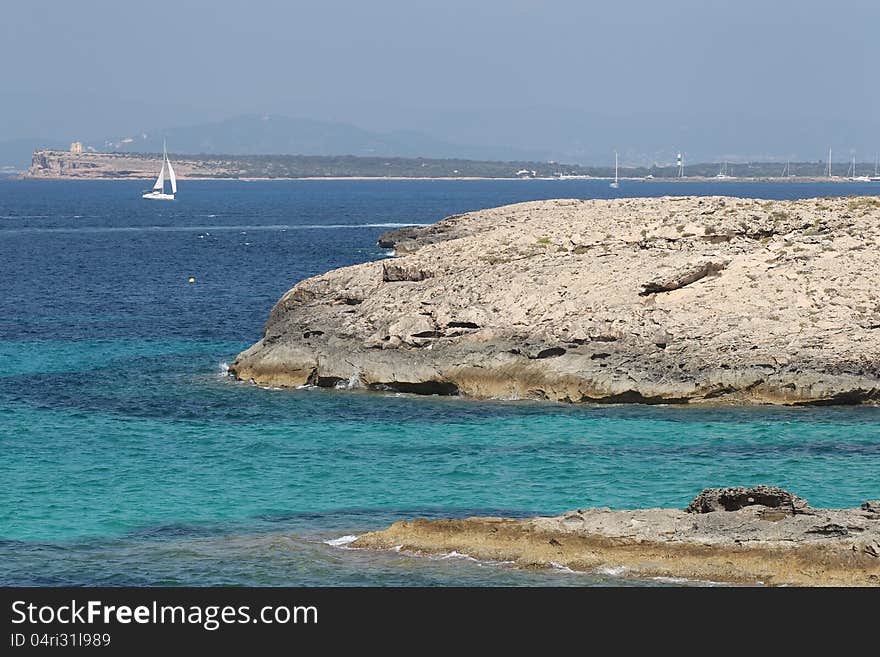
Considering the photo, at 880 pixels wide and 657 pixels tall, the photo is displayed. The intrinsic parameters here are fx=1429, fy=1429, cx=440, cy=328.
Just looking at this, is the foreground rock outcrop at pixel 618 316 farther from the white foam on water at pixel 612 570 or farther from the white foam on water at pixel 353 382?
the white foam on water at pixel 612 570

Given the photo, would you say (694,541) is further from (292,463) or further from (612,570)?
(292,463)

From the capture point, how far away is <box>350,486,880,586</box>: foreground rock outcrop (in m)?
22.4

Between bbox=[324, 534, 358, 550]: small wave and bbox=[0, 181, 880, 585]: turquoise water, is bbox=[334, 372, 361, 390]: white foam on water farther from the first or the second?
bbox=[324, 534, 358, 550]: small wave

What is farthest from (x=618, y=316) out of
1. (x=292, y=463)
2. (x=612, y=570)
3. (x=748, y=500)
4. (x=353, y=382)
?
(x=612, y=570)

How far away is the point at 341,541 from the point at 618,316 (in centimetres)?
1841

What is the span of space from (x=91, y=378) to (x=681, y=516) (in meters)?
26.3

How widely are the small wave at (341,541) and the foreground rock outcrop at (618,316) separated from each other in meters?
15.5

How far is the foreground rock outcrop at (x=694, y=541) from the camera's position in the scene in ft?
73.6

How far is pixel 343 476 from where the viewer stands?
106ft

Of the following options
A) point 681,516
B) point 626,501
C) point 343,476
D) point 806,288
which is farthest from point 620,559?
point 806,288

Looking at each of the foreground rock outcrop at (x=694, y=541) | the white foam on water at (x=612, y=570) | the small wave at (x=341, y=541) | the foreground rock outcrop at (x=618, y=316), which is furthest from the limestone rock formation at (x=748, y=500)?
the foreground rock outcrop at (x=618, y=316)

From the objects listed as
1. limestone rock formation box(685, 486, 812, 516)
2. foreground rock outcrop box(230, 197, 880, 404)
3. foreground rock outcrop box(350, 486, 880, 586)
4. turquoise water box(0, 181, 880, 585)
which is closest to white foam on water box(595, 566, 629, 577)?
foreground rock outcrop box(350, 486, 880, 586)

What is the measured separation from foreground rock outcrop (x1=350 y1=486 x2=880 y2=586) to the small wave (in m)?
0.31

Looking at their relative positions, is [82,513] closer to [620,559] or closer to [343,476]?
[343,476]
